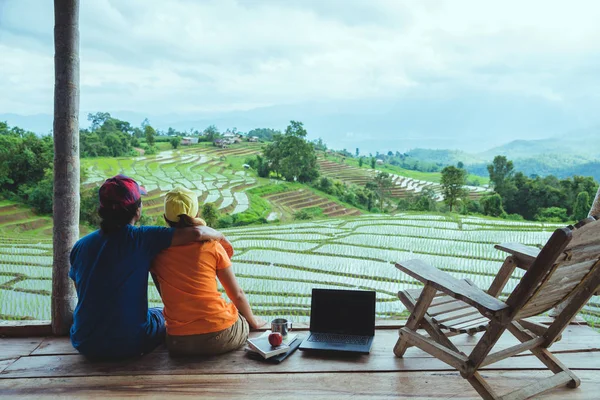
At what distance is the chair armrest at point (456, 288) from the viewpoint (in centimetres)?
185

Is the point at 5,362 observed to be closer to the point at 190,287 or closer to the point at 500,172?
the point at 190,287

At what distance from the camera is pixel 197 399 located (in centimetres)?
201

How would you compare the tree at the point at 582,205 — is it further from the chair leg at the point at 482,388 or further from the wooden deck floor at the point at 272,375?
the chair leg at the point at 482,388

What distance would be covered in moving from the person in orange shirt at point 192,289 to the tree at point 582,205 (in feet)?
29.4

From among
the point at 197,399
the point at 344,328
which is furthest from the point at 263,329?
the point at 197,399

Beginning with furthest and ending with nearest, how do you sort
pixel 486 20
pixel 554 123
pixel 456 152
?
pixel 456 152 → pixel 554 123 → pixel 486 20

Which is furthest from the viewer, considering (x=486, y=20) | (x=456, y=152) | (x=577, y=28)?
(x=456, y=152)

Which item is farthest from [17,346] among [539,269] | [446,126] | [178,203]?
[446,126]

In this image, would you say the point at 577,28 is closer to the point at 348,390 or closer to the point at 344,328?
the point at 344,328

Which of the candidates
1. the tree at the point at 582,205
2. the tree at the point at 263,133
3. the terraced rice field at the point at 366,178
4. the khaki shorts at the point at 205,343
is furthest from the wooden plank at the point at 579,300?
the terraced rice field at the point at 366,178

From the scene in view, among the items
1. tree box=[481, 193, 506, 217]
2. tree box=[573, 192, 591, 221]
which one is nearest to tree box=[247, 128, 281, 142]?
tree box=[481, 193, 506, 217]

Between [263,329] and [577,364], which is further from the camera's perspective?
[263,329]

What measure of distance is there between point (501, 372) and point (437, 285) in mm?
684

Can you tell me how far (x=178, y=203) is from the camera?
2.35 meters
